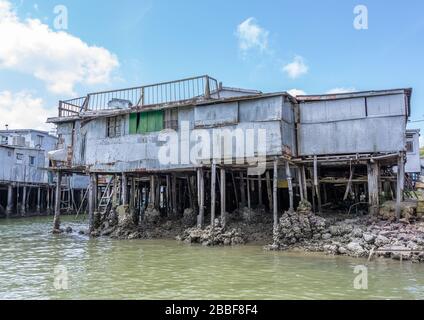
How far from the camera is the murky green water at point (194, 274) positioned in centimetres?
968

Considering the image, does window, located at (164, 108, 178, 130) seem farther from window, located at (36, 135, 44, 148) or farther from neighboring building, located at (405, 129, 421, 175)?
window, located at (36, 135, 44, 148)

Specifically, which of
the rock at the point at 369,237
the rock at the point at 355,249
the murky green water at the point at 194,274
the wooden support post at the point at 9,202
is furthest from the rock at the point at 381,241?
the wooden support post at the point at 9,202

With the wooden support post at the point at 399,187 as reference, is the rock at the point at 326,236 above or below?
below

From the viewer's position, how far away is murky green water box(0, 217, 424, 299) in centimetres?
968

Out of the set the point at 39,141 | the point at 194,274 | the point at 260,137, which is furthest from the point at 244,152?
the point at 39,141

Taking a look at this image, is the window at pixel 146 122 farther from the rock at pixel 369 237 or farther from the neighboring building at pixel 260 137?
the rock at pixel 369 237

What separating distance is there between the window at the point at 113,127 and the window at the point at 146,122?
95cm

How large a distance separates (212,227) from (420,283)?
956 cm

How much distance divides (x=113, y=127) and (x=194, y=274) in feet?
44.2

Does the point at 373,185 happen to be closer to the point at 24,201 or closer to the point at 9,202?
the point at 9,202

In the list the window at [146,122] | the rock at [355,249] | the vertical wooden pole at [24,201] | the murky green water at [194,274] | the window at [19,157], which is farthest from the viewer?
the window at [19,157]

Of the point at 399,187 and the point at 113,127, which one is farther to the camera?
the point at 113,127

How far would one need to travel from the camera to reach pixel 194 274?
1193 centimetres

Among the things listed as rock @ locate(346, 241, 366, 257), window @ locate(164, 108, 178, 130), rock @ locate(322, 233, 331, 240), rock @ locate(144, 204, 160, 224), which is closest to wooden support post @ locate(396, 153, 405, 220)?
rock @ locate(322, 233, 331, 240)
